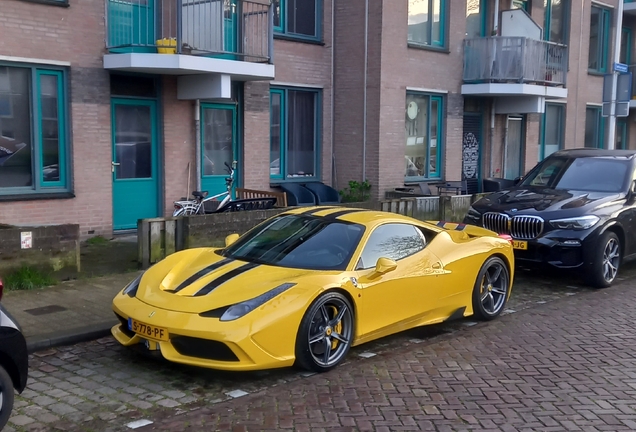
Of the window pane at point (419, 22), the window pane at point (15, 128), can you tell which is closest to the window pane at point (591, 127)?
the window pane at point (419, 22)

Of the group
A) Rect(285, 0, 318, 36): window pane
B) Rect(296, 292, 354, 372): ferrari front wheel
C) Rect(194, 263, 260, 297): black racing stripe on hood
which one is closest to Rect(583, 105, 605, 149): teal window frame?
Rect(285, 0, 318, 36): window pane

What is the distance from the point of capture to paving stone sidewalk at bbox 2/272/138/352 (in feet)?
23.0

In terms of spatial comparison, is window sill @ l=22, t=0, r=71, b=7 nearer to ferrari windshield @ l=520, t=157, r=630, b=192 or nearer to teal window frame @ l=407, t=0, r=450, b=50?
ferrari windshield @ l=520, t=157, r=630, b=192

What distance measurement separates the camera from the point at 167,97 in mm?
13125

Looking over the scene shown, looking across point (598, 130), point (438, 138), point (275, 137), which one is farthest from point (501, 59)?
point (598, 130)

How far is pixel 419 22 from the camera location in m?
17.1

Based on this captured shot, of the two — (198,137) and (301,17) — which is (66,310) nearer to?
(198,137)

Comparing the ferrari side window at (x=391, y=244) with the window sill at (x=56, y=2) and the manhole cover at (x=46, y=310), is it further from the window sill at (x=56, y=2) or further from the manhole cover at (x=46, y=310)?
the window sill at (x=56, y=2)

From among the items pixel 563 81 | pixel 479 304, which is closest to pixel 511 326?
pixel 479 304

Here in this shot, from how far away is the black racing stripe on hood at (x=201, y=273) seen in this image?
630cm

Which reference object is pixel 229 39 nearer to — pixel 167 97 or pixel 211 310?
pixel 167 97

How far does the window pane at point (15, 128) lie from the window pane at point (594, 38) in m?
18.0

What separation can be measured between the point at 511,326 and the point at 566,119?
1526 centimetres

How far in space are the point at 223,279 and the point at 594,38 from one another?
2064 cm
